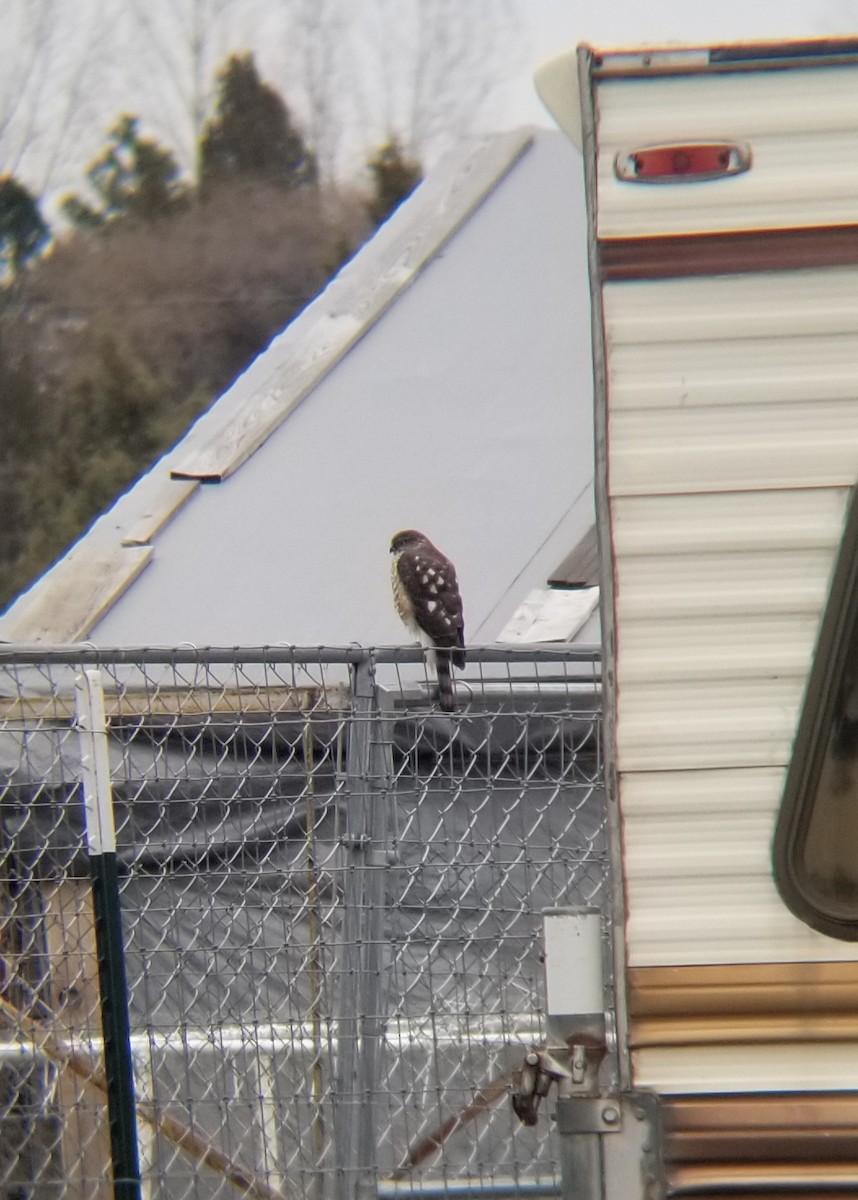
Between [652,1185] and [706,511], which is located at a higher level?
[706,511]

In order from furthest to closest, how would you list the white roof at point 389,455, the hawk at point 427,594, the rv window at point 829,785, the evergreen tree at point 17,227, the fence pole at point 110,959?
the evergreen tree at point 17,227 < the white roof at point 389,455 < the hawk at point 427,594 < the fence pole at point 110,959 < the rv window at point 829,785

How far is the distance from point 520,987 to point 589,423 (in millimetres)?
5407

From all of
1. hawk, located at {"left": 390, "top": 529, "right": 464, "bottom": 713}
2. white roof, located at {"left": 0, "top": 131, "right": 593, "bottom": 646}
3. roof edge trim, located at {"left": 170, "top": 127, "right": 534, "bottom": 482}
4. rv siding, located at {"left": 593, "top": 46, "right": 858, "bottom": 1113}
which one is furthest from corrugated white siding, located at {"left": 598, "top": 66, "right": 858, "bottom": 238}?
roof edge trim, located at {"left": 170, "top": 127, "right": 534, "bottom": 482}

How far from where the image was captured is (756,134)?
2.24 meters

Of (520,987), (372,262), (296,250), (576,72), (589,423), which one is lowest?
(520,987)

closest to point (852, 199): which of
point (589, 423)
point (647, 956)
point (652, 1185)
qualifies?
point (647, 956)

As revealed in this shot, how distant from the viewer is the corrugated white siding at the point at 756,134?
223 cm

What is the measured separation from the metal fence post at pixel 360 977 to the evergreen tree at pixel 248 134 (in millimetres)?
27655

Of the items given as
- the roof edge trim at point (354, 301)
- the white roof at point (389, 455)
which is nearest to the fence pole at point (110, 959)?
the white roof at point (389, 455)

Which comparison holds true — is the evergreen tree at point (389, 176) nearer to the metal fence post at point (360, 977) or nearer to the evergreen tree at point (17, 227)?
the evergreen tree at point (17, 227)

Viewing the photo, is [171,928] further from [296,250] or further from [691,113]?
[296,250]

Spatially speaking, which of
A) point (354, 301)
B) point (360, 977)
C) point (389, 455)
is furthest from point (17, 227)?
point (360, 977)

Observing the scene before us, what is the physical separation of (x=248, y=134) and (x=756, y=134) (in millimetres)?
29837

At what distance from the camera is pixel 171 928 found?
3.50 metres
